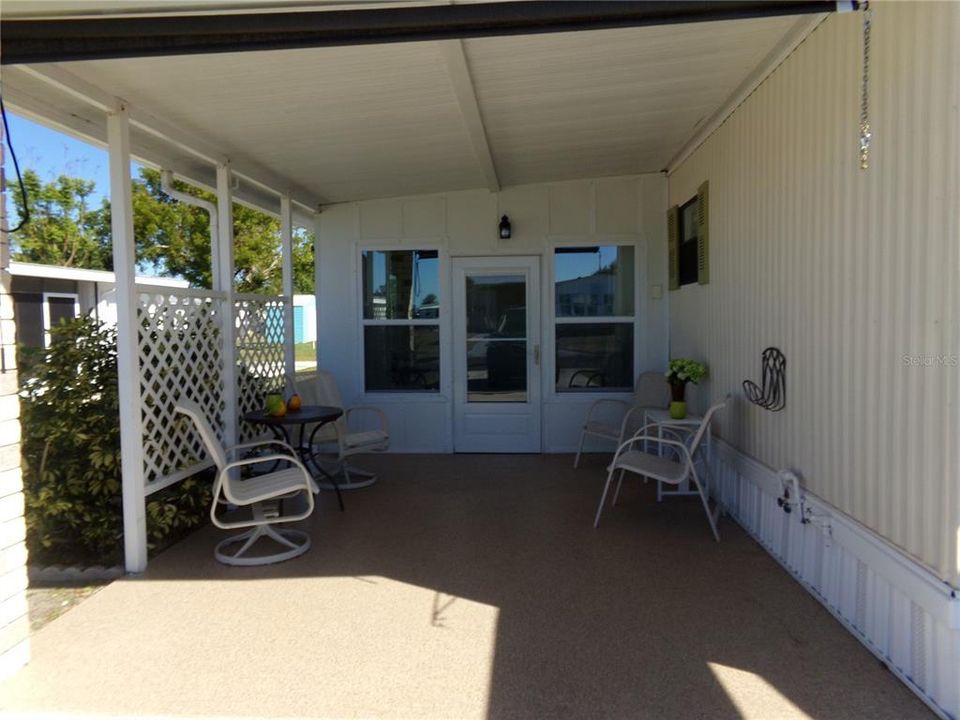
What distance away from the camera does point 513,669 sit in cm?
252

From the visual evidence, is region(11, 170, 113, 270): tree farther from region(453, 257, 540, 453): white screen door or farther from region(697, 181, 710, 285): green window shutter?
region(697, 181, 710, 285): green window shutter

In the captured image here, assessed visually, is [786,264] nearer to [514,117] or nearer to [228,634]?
[514,117]

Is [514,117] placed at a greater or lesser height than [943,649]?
greater

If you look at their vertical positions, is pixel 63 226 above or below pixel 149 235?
above

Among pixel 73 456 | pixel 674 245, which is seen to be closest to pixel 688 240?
pixel 674 245

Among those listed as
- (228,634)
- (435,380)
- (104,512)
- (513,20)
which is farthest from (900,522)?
(435,380)

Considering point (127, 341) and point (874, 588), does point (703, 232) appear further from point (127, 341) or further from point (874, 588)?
point (127, 341)

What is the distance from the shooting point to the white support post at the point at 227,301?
15.1 feet

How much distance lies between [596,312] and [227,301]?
3202mm

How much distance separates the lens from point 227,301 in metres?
4.63

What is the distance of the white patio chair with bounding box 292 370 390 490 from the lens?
5.13 metres

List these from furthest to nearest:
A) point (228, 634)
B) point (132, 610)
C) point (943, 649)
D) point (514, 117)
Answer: point (514, 117), point (132, 610), point (228, 634), point (943, 649)

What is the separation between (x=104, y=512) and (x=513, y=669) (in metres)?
2.53

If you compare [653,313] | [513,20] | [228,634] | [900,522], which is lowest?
[228,634]
